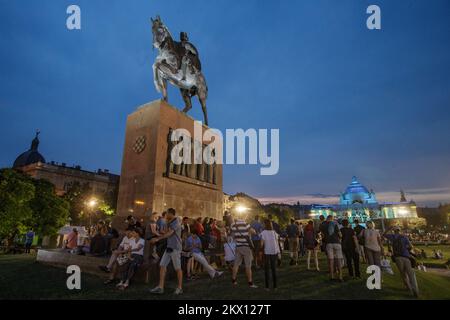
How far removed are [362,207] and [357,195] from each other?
1050cm

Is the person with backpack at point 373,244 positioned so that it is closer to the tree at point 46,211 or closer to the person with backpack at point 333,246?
the person with backpack at point 333,246

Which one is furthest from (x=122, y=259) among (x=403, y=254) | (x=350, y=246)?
(x=403, y=254)

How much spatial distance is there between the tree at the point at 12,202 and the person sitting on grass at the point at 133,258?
77.7ft

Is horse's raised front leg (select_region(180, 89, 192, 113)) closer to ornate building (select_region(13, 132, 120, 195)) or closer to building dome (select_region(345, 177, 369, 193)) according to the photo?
ornate building (select_region(13, 132, 120, 195))

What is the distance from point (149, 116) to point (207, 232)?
554 cm

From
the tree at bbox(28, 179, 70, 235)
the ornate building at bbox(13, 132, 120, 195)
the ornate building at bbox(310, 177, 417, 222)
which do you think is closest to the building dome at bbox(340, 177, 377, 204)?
the ornate building at bbox(310, 177, 417, 222)

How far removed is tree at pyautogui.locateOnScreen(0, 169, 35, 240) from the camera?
2332cm

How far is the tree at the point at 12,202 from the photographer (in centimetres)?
2332

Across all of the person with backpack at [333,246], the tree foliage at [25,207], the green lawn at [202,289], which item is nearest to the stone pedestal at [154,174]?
the green lawn at [202,289]

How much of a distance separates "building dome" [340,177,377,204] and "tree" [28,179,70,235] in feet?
482

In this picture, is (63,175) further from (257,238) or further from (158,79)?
(257,238)

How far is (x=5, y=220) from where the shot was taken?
23047mm
